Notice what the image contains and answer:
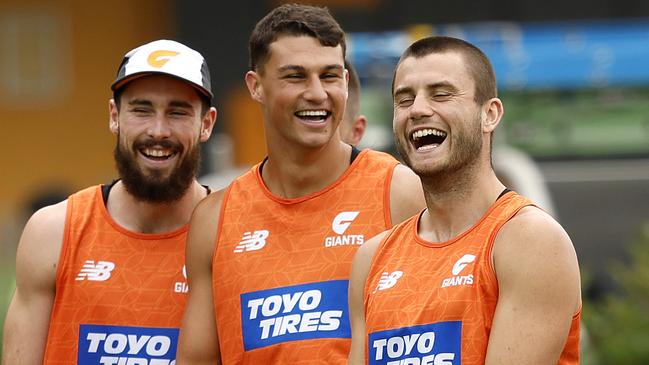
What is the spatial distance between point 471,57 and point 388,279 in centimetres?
82

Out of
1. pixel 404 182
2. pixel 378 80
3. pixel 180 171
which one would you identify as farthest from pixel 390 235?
pixel 378 80

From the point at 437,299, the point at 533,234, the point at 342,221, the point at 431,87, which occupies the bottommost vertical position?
the point at 437,299

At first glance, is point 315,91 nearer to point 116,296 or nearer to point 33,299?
point 116,296

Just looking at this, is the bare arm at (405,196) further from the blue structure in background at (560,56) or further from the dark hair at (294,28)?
the blue structure in background at (560,56)

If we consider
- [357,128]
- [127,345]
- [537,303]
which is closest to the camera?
[537,303]

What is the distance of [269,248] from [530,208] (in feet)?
4.22

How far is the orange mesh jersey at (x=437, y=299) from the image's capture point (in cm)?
466

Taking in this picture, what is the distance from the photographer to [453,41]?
506 cm

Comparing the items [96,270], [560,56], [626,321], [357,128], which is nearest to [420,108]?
[96,270]

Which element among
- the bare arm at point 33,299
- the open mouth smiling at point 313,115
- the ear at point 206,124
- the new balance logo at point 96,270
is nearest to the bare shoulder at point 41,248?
the bare arm at point 33,299

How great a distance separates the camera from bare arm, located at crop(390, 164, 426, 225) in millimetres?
5570

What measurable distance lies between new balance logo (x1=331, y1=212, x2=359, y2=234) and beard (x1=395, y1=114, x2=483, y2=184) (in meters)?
0.72

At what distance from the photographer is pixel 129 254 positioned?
6035 millimetres

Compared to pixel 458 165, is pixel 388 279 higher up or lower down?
lower down
